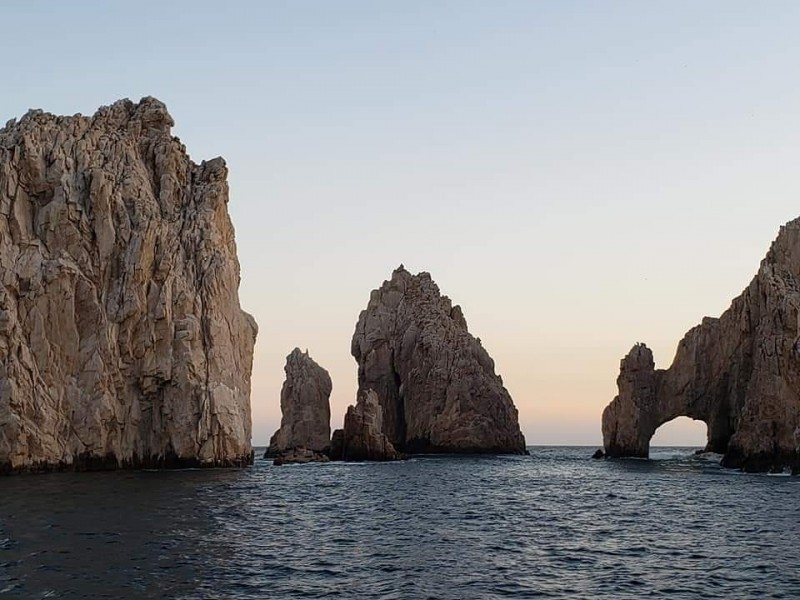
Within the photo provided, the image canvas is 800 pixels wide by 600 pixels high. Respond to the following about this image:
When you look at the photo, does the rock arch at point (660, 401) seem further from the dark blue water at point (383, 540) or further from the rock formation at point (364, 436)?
the dark blue water at point (383, 540)

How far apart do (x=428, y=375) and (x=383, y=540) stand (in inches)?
3688

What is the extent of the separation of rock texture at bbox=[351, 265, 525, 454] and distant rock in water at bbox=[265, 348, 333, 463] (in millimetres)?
11466

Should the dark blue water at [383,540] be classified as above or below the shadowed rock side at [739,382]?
below

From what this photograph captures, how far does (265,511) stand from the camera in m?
44.1

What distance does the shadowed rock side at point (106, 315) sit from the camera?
6406 centimetres

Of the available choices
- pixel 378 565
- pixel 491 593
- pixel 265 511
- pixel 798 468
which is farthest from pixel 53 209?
pixel 798 468

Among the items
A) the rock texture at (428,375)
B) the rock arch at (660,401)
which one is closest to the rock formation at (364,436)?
the rock texture at (428,375)

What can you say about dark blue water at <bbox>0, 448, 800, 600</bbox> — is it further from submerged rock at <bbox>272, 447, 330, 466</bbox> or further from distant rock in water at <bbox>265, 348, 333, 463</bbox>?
distant rock in water at <bbox>265, 348, 333, 463</bbox>

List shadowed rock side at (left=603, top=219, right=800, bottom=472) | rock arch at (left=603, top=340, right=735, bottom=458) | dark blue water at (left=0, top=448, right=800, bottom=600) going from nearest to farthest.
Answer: dark blue water at (left=0, top=448, right=800, bottom=600) < shadowed rock side at (left=603, top=219, right=800, bottom=472) < rock arch at (left=603, top=340, right=735, bottom=458)

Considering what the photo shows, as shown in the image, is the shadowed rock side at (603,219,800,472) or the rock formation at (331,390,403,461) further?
the rock formation at (331,390,403,461)

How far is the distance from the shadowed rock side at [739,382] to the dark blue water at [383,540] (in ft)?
51.9

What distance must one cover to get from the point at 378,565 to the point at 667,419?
8915 centimetres

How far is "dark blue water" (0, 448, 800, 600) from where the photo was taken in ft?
83.2

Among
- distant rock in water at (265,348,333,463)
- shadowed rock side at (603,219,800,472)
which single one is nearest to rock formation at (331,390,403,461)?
distant rock in water at (265,348,333,463)
